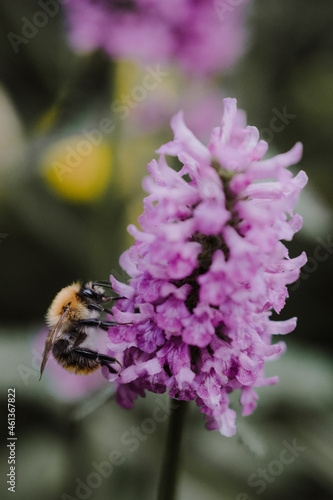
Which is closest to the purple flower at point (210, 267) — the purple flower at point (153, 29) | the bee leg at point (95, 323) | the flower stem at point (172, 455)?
the flower stem at point (172, 455)

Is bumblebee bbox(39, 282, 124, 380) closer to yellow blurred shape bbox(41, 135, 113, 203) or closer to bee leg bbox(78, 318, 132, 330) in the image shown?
bee leg bbox(78, 318, 132, 330)

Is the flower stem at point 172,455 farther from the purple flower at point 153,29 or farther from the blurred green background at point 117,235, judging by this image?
the purple flower at point 153,29

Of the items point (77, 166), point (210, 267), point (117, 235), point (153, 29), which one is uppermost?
point (153, 29)

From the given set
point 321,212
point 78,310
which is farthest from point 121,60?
point 78,310

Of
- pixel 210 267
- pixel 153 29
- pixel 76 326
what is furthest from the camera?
pixel 153 29

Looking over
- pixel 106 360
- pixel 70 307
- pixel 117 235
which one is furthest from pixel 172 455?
pixel 117 235

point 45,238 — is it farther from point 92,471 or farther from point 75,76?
point 92,471

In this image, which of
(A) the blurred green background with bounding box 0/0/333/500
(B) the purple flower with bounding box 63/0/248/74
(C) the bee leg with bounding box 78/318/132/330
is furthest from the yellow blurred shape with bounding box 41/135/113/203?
(C) the bee leg with bounding box 78/318/132/330

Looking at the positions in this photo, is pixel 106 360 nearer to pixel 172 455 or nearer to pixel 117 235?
pixel 172 455
